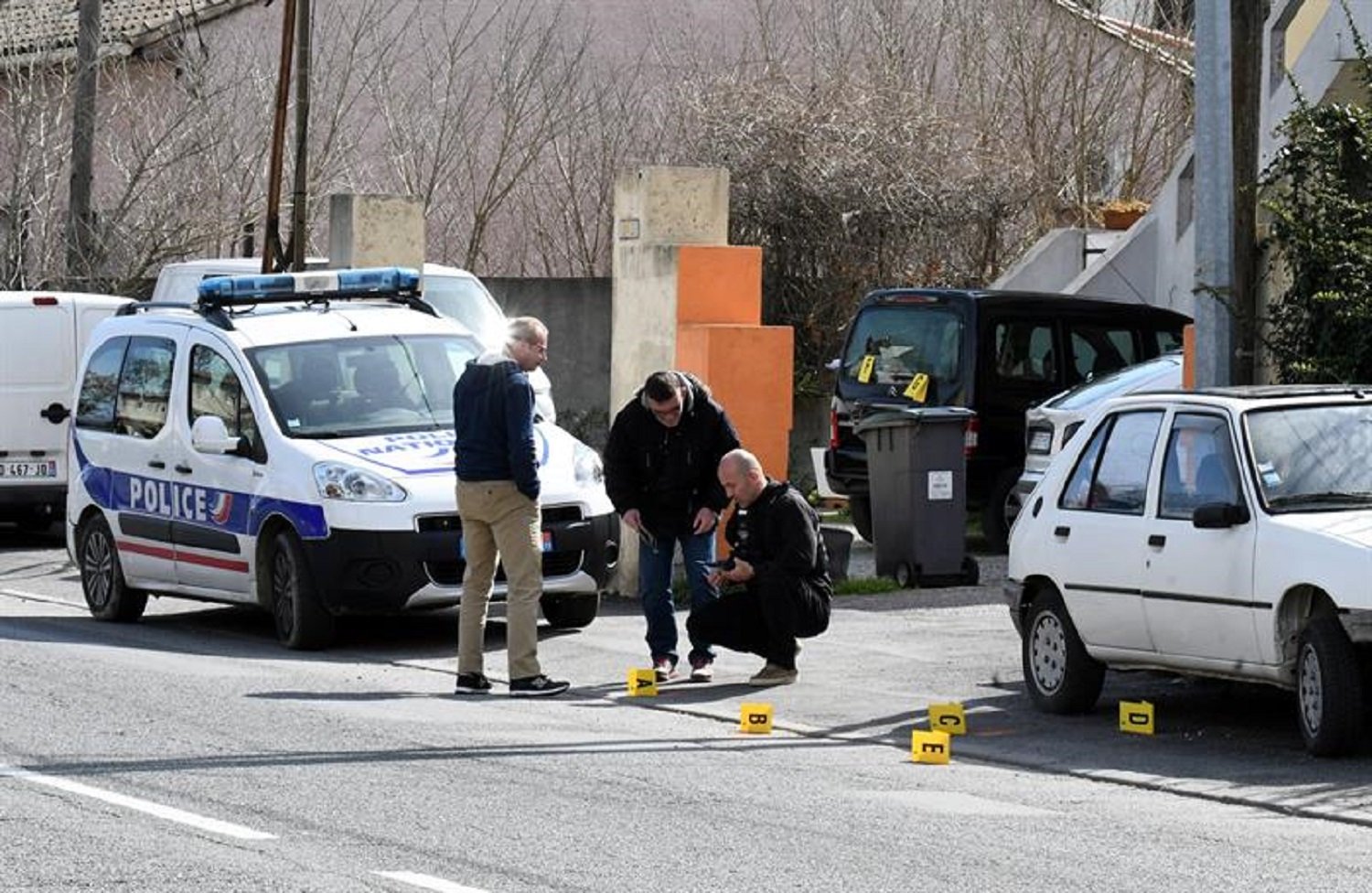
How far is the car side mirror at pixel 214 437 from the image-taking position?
51.9ft

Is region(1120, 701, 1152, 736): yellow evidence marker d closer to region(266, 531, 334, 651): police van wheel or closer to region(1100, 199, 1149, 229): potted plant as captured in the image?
region(266, 531, 334, 651): police van wheel

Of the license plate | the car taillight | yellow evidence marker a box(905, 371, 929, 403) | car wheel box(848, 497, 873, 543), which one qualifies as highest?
yellow evidence marker a box(905, 371, 929, 403)

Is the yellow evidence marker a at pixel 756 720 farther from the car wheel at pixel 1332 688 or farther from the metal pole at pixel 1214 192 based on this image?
the metal pole at pixel 1214 192

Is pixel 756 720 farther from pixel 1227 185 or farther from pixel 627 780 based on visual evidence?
pixel 1227 185

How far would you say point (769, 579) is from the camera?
44.3 ft

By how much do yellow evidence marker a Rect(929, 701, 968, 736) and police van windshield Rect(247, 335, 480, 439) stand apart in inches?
193

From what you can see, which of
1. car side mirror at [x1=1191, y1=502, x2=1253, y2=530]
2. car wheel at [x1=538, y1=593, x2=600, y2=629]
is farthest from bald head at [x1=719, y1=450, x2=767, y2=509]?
car wheel at [x1=538, y1=593, x2=600, y2=629]

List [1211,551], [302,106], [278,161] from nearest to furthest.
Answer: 1. [1211,551]
2. [302,106]
3. [278,161]

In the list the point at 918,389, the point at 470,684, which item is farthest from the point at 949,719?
the point at 918,389

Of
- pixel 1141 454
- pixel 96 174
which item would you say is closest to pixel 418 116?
pixel 96 174

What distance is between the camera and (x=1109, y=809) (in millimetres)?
9938

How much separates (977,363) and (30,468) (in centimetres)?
854

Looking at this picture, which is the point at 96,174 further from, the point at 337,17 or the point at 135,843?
the point at 135,843

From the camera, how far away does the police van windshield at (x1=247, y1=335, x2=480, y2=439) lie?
16.0 m
